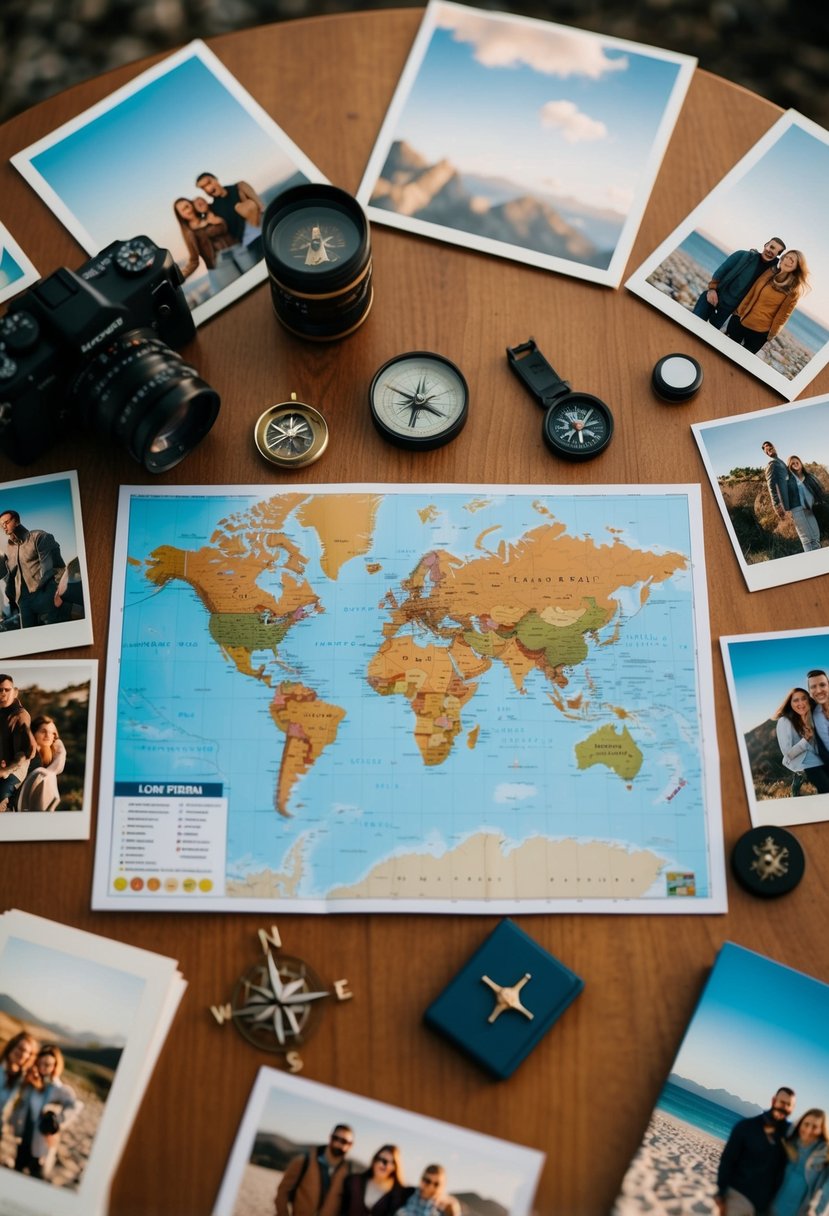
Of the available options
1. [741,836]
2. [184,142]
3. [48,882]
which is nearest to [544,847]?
[741,836]

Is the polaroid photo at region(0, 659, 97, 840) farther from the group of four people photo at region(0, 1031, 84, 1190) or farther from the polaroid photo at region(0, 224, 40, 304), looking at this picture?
the polaroid photo at region(0, 224, 40, 304)

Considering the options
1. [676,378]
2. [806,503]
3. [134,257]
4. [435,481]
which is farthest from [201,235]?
[806,503]

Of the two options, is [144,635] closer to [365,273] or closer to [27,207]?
[365,273]

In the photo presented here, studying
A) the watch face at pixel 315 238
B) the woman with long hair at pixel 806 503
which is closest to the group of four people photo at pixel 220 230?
the watch face at pixel 315 238

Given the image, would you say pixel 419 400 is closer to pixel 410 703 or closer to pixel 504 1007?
pixel 410 703

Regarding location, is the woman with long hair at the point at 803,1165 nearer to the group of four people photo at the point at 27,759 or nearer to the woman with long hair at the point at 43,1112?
the woman with long hair at the point at 43,1112
